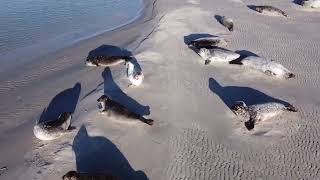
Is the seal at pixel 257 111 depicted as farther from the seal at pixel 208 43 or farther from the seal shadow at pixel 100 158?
the seal at pixel 208 43

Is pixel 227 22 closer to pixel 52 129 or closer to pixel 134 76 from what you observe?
pixel 134 76

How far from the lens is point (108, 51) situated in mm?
11453

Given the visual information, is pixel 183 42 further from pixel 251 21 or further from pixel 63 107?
pixel 63 107

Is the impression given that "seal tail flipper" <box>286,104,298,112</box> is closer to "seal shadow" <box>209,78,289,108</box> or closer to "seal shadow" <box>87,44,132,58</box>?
"seal shadow" <box>209,78,289,108</box>

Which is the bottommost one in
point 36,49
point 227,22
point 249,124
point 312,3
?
point 36,49

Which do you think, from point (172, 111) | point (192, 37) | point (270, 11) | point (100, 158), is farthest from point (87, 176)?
point (270, 11)

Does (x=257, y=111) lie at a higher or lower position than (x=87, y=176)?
higher

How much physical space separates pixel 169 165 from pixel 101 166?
1.02 meters

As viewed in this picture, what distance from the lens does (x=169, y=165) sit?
6691 mm

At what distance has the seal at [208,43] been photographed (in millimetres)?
11141

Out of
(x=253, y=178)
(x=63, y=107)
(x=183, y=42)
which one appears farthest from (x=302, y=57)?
(x=63, y=107)

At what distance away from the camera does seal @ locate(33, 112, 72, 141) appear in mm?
7336

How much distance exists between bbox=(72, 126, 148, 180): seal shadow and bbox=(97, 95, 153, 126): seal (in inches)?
23.7

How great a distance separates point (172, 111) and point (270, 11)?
7.57 m
